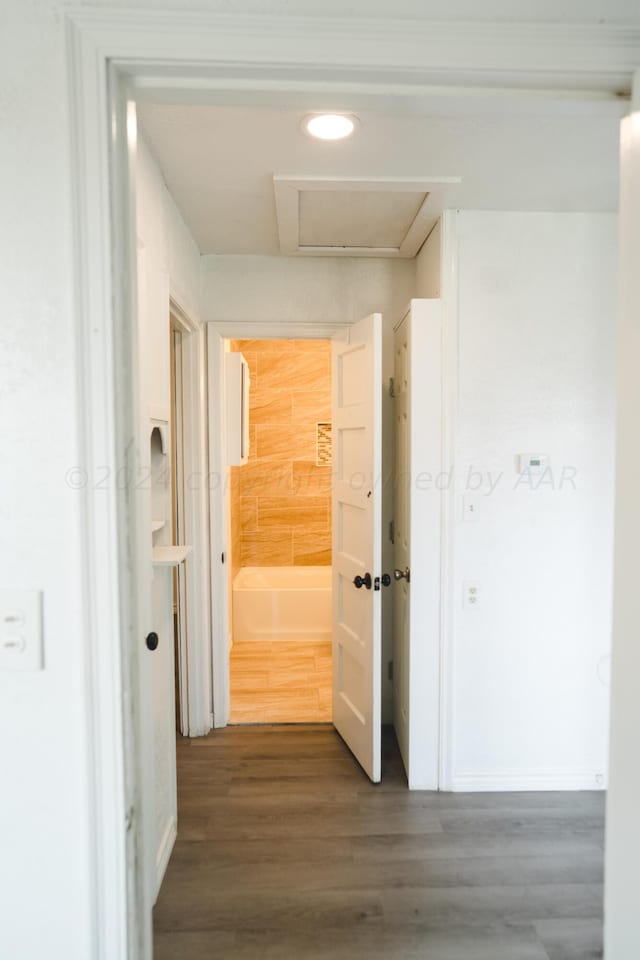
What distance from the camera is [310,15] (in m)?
0.78

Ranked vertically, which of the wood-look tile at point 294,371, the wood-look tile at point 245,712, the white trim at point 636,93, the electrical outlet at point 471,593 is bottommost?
the wood-look tile at point 245,712

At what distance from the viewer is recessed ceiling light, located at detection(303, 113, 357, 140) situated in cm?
151

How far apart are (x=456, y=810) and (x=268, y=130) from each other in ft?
8.64

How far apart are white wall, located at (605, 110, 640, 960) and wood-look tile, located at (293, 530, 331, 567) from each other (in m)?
4.00

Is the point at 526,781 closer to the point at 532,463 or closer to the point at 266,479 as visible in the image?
the point at 532,463

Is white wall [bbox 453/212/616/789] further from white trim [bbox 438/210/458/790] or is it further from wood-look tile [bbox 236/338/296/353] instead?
wood-look tile [bbox 236/338/296/353]

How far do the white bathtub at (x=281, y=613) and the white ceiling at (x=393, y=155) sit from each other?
9.23ft

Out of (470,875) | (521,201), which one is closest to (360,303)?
(521,201)

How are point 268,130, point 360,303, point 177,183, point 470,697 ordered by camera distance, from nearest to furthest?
1. point 268,130
2. point 177,183
3. point 470,697
4. point 360,303

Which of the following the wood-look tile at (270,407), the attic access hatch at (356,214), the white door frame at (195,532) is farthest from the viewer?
the wood-look tile at (270,407)

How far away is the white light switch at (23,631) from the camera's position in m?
0.80

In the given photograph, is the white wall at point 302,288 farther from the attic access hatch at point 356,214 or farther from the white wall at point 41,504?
the white wall at point 41,504

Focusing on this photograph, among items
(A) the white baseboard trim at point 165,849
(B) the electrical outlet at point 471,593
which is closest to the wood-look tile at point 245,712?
(A) the white baseboard trim at point 165,849

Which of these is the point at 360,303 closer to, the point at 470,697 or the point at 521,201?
the point at 521,201
